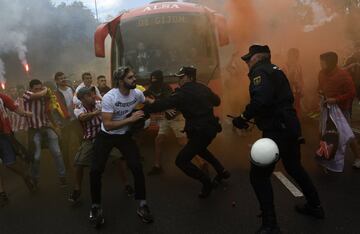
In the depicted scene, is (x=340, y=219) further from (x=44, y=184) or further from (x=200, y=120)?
(x=44, y=184)

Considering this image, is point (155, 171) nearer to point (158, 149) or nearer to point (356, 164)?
point (158, 149)

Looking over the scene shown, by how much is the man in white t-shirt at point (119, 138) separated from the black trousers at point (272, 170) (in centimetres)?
120

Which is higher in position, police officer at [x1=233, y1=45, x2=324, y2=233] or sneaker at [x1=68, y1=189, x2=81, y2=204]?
police officer at [x1=233, y1=45, x2=324, y2=233]

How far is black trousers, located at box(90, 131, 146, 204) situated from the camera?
4.18 m

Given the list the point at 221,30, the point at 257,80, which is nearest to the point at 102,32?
the point at 221,30

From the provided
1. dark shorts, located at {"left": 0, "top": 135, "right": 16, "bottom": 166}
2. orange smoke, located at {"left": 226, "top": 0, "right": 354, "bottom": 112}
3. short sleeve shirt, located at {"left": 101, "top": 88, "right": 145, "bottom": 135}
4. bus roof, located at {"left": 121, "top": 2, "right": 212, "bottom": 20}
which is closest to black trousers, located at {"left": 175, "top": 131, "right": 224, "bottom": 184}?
short sleeve shirt, located at {"left": 101, "top": 88, "right": 145, "bottom": 135}

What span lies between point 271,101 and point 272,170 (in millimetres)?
640

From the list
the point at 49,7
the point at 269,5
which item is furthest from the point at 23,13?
the point at 269,5

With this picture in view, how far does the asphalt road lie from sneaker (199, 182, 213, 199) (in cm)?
9

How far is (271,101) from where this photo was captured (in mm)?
3562

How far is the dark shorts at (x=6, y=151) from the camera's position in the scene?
5.36m

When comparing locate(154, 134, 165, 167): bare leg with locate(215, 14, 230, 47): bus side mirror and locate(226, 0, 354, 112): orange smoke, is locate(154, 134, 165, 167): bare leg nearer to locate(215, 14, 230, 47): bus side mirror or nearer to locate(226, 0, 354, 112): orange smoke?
locate(215, 14, 230, 47): bus side mirror

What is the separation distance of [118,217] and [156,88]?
7.59 feet

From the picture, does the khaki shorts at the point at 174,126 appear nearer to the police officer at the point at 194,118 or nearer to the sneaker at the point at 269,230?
the police officer at the point at 194,118
